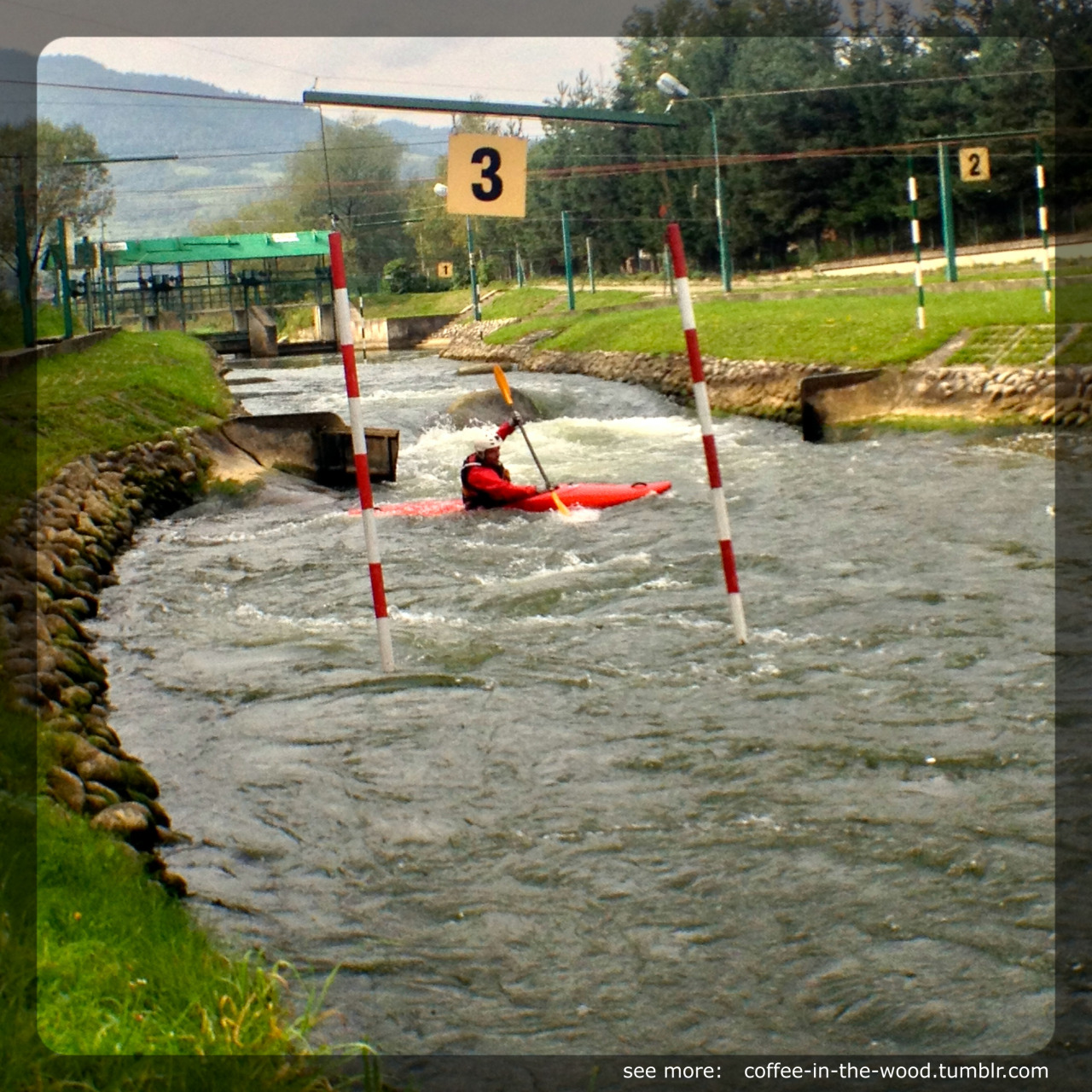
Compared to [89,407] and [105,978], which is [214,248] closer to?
[89,407]

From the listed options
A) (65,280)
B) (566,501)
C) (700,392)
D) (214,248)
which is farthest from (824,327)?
(214,248)

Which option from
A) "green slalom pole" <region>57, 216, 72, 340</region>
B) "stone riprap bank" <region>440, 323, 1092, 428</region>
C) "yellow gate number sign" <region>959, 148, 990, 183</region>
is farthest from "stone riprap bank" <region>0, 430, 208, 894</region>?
"yellow gate number sign" <region>959, 148, 990, 183</region>

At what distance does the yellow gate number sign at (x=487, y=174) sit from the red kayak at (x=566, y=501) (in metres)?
7.10

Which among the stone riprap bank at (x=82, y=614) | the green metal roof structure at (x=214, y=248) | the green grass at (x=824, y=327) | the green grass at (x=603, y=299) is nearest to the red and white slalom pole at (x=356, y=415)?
the stone riprap bank at (x=82, y=614)

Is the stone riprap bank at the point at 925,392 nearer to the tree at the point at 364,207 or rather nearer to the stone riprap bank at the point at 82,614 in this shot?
the stone riprap bank at the point at 82,614

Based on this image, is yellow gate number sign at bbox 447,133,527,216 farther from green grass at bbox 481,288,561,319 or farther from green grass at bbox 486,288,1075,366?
green grass at bbox 481,288,561,319

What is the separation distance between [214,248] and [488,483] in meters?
47.1

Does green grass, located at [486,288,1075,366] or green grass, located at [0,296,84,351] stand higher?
green grass, located at [0,296,84,351]

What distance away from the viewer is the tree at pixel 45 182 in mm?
28078

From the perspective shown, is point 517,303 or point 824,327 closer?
point 824,327

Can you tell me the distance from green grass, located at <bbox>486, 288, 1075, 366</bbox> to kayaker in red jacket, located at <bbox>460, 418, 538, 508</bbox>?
25.9 ft

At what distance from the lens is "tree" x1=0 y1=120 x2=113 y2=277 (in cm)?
2808

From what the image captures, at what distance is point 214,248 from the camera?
57969mm

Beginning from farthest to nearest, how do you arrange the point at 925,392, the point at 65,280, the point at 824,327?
1. the point at 824,327
2. the point at 65,280
3. the point at 925,392
